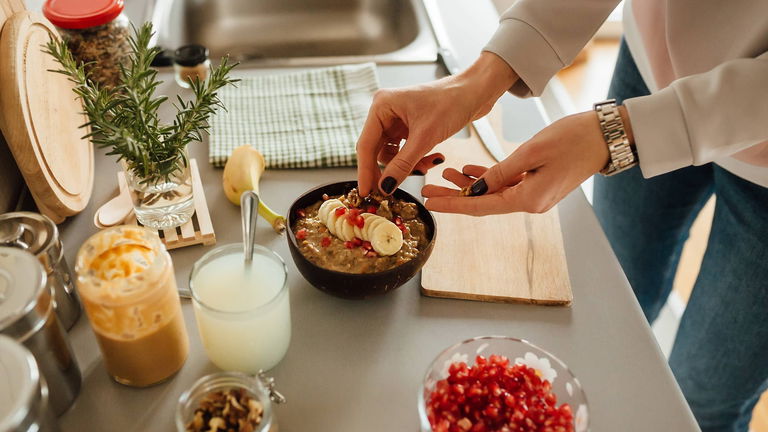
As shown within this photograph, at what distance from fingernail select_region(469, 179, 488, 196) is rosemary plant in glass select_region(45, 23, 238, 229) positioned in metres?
0.40

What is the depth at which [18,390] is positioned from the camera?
517 mm

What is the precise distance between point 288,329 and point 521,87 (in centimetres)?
64

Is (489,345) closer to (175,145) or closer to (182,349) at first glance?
(182,349)

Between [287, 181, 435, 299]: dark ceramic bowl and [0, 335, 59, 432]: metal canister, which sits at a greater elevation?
[0, 335, 59, 432]: metal canister

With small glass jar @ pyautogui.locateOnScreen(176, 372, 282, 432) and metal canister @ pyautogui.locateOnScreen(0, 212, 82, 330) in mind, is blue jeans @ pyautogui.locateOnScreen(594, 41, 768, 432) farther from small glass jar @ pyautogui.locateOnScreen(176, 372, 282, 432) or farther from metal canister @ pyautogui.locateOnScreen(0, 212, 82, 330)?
metal canister @ pyautogui.locateOnScreen(0, 212, 82, 330)

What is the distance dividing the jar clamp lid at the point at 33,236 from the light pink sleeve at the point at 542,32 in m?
0.76

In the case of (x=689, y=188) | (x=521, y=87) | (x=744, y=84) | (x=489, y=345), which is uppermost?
(x=744, y=84)

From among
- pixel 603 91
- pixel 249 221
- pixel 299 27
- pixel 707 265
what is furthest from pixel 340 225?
pixel 603 91

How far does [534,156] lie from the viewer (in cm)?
88

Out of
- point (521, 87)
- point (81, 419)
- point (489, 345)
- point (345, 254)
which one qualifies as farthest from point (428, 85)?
point (81, 419)

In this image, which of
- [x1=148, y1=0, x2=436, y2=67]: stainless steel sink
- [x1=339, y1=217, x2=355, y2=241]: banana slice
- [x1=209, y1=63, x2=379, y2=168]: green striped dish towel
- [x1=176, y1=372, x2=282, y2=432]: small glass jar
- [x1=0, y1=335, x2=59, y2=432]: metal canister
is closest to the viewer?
[x1=0, y1=335, x2=59, y2=432]: metal canister

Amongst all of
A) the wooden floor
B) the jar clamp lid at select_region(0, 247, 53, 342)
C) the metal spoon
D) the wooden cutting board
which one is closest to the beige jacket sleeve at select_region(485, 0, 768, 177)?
the wooden cutting board

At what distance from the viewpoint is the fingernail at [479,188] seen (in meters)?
0.91

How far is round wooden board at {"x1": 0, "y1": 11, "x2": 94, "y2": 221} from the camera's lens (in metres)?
0.84
